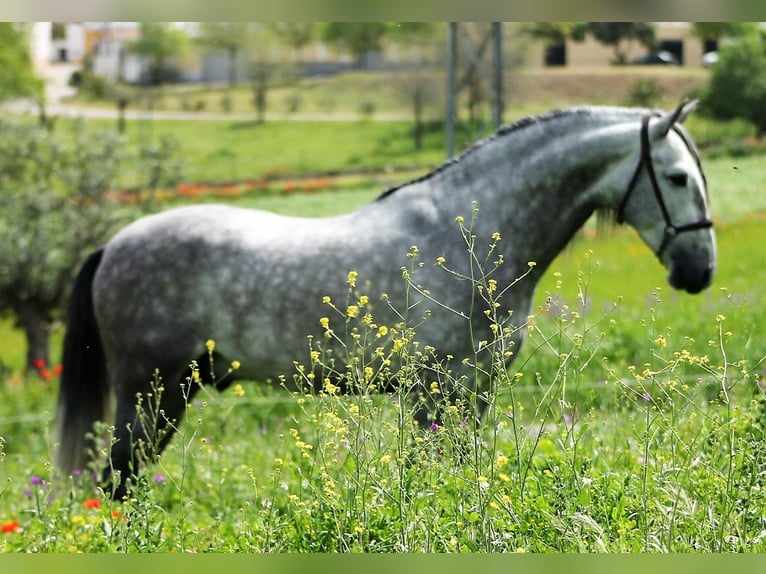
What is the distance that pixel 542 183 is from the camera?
4.42 m

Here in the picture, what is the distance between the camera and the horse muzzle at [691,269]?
438 centimetres

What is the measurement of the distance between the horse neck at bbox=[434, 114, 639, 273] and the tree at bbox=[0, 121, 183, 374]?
21.3ft

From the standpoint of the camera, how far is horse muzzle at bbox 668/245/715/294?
438 centimetres

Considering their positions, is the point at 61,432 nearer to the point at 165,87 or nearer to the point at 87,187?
the point at 87,187

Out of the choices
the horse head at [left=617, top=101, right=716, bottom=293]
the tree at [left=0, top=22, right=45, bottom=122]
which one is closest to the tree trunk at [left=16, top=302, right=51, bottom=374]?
the tree at [left=0, top=22, right=45, bottom=122]

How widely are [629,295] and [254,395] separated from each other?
12.3ft

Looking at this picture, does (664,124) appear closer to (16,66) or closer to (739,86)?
(739,86)

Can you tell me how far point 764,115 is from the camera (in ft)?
36.8

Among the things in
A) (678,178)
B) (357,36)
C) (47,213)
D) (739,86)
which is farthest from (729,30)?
(678,178)

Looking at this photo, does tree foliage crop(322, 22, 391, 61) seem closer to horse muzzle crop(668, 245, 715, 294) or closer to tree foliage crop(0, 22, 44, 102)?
tree foliage crop(0, 22, 44, 102)

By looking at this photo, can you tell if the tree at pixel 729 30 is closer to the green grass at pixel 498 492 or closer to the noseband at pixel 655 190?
the noseband at pixel 655 190

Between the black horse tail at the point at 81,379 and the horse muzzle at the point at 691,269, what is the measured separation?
8.02 feet

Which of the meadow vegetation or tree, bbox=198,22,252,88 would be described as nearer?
the meadow vegetation

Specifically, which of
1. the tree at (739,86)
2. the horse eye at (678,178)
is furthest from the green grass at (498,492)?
the tree at (739,86)
